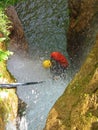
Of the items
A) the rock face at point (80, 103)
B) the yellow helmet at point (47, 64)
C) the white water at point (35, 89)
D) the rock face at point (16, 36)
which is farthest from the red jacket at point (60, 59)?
the rock face at point (80, 103)

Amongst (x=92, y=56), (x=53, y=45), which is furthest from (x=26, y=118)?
(x=53, y=45)

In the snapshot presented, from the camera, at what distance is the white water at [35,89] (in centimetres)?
728

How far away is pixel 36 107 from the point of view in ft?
24.9

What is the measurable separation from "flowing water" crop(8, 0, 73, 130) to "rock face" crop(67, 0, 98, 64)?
39 cm

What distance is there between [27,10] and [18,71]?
11.0ft

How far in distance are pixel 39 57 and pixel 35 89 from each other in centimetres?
158

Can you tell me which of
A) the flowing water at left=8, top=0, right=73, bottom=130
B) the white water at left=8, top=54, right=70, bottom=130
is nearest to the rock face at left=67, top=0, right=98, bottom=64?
the flowing water at left=8, top=0, right=73, bottom=130

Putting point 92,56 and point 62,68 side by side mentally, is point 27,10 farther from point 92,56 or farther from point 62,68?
point 92,56

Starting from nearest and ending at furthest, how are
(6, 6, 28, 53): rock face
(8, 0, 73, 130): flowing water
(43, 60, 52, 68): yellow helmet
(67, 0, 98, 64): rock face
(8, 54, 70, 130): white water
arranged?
(8, 54, 70, 130): white water
(8, 0, 73, 130): flowing water
(67, 0, 98, 64): rock face
(6, 6, 28, 53): rock face
(43, 60, 52, 68): yellow helmet

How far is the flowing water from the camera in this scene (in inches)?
297

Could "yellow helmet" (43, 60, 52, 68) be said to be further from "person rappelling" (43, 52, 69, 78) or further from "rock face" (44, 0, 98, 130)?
"rock face" (44, 0, 98, 130)

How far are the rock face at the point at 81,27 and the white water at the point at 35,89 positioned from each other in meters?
1.03

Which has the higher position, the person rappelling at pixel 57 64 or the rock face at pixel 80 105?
the person rappelling at pixel 57 64

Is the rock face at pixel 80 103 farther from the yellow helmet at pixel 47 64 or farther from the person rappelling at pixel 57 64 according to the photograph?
the yellow helmet at pixel 47 64
